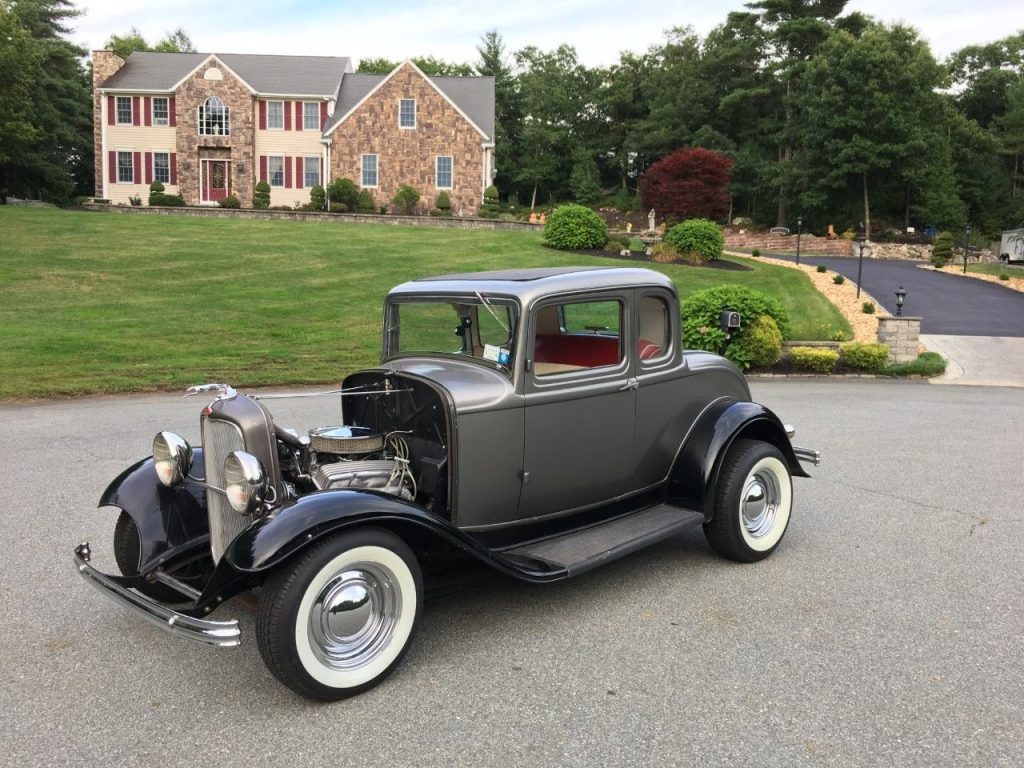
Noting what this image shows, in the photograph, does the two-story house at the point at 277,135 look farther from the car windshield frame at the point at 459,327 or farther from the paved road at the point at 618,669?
the car windshield frame at the point at 459,327

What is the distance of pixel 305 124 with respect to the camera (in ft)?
135

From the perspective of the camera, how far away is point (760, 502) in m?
5.30

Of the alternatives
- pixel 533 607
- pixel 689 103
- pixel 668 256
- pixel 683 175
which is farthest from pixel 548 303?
pixel 689 103

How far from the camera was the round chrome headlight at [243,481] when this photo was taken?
11.6 feet

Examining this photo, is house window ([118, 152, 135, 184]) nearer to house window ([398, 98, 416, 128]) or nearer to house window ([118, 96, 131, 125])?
house window ([118, 96, 131, 125])

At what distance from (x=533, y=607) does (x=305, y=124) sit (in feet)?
134

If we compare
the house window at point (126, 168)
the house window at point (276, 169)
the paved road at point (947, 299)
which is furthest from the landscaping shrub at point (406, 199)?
the paved road at point (947, 299)

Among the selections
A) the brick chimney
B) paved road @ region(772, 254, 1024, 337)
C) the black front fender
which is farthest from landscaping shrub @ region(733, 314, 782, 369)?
the brick chimney

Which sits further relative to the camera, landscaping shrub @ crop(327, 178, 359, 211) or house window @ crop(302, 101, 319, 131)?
house window @ crop(302, 101, 319, 131)

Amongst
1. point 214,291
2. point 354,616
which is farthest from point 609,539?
point 214,291

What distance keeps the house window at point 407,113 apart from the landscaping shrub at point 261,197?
24.2 feet

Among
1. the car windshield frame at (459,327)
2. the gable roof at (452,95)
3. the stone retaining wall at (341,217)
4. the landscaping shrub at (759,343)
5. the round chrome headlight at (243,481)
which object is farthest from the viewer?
the gable roof at (452,95)

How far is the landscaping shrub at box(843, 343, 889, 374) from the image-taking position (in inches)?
577

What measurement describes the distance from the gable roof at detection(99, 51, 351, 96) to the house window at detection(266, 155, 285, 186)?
10.6 ft
